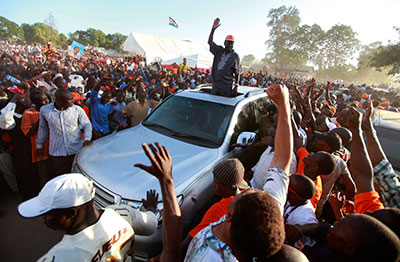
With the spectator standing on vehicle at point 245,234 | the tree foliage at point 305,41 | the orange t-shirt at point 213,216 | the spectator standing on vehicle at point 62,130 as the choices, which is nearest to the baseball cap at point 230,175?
the orange t-shirt at point 213,216

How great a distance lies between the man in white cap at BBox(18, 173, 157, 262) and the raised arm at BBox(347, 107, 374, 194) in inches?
76.1

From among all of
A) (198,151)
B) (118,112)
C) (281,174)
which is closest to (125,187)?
(198,151)

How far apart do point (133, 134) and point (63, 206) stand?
2.34 m

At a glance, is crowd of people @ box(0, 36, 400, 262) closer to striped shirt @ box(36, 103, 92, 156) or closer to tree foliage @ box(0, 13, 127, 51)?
striped shirt @ box(36, 103, 92, 156)

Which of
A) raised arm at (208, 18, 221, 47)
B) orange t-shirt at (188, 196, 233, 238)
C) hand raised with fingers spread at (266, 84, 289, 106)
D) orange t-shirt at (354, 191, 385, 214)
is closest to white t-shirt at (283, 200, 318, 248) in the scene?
orange t-shirt at (354, 191, 385, 214)

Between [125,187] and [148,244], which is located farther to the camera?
[125,187]

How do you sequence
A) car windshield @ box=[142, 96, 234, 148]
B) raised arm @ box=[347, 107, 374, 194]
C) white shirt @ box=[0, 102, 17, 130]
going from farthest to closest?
car windshield @ box=[142, 96, 234, 148] → white shirt @ box=[0, 102, 17, 130] → raised arm @ box=[347, 107, 374, 194]

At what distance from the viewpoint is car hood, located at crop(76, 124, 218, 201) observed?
7.55 ft

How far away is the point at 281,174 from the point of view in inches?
57.7

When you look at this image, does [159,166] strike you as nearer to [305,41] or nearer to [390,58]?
[390,58]

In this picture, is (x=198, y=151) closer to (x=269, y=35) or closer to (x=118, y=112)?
(x=118, y=112)

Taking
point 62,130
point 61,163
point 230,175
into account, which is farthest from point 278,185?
point 61,163

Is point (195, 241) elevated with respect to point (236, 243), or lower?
lower

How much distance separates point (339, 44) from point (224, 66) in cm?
6541
